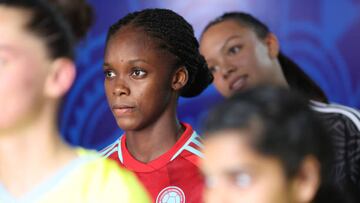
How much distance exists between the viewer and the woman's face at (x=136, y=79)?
2.20 m

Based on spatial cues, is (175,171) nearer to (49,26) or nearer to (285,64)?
(49,26)

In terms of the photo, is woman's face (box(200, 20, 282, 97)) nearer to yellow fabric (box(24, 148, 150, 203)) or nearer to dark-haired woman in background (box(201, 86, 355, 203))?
yellow fabric (box(24, 148, 150, 203))

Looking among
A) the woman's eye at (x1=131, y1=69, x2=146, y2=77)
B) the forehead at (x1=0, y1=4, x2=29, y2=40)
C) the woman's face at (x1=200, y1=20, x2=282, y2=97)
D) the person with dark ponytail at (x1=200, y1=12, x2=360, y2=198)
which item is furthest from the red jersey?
the forehead at (x1=0, y1=4, x2=29, y2=40)

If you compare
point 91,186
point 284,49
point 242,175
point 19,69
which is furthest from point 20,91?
point 284,49

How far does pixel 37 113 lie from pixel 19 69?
0.34 ft

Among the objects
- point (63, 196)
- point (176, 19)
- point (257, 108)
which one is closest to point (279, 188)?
point (257, 108)

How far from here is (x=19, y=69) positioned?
1.48 meters

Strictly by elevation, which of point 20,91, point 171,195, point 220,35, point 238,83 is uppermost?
point 220,35

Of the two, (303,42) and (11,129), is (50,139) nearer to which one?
(11,129)

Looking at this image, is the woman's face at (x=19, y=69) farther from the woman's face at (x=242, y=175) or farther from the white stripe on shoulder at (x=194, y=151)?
the white stripe on shoulder at (x=194, y=151)

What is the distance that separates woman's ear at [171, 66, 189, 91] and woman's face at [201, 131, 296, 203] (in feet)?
2.88

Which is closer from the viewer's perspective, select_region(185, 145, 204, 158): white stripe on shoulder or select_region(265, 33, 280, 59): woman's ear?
select_region(185, 145, 204, 158): white stripe on shoulder

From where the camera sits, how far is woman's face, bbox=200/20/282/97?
115 inches

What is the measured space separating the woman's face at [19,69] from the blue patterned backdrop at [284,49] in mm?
1866
